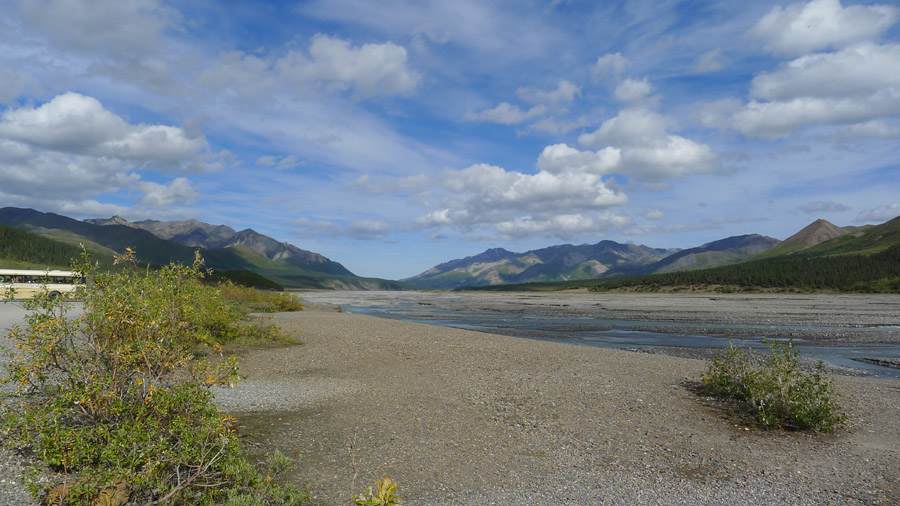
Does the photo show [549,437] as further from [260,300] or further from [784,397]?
[260,300]

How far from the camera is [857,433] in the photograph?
12.7m

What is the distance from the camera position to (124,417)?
842 centimetres

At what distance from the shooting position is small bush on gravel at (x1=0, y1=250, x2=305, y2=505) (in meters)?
7.31

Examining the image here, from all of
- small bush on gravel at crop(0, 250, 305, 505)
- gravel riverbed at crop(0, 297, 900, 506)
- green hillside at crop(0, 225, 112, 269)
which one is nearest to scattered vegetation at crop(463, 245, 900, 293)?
gravel riverbed at crop(0, 297, 900, 506)

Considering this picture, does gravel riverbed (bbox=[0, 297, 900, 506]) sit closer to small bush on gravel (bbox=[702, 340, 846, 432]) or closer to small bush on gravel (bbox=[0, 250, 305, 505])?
small bush on gravel (bbox=[702, 340, 846, 432])

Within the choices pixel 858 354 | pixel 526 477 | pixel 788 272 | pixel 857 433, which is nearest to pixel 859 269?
pixel 788 272

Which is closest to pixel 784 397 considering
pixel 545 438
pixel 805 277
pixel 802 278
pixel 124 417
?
pixel 545 438

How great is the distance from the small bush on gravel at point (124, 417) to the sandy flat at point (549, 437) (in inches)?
74.0

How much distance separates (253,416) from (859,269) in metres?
162

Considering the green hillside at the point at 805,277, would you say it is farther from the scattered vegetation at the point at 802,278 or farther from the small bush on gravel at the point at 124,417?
the small bush on gravel at the point at 124,417

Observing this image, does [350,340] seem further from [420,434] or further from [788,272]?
[788,272]

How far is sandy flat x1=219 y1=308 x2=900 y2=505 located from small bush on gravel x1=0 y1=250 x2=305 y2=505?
1880 millimetres

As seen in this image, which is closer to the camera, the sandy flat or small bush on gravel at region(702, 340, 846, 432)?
the sandy flat

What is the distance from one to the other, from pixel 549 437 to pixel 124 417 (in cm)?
956
